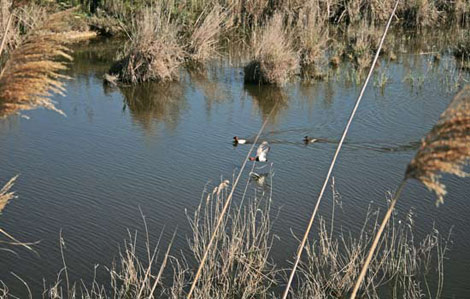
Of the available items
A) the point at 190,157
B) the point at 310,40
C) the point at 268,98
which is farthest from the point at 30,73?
the point at 310,40

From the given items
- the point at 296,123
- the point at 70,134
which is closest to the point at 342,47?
the point at 296,123

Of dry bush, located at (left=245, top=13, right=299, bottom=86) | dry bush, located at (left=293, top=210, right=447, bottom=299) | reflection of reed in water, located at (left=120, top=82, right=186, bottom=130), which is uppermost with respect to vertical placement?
dry bush, located at (left=245, top=13, right=299, bottom=86)

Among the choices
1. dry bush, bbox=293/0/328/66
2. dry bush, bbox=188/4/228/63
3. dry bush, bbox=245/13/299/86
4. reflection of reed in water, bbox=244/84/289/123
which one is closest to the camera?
reflection of reed in water, bbox=244/84/289/123

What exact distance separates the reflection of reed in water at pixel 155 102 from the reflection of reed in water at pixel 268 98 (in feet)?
2.95

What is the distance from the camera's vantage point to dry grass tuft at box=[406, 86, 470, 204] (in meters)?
1.91

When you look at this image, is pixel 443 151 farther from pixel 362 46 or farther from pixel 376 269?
pixel 362 46

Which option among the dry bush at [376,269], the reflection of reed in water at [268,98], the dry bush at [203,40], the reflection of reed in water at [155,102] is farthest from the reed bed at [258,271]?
the dry bush at [203,40]

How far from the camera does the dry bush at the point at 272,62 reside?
10539 millimetres

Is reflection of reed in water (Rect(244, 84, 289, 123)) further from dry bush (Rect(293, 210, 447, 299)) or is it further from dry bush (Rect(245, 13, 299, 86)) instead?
dry bush (Rect(293, 210, 447, 299))

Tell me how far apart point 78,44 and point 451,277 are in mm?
9451

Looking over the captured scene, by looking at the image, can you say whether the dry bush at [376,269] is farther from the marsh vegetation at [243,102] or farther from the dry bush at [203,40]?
the dry bush at [203,40]

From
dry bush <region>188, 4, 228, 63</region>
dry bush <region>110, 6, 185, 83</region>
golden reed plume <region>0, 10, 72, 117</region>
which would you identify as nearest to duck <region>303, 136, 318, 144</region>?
dry bush <region>110, 6, 185, 83</region>

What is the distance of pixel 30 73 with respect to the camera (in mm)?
2363

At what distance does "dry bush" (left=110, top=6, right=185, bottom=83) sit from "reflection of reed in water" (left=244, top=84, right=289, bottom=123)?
1096 mm
